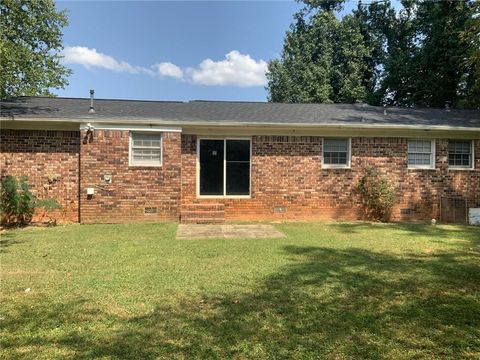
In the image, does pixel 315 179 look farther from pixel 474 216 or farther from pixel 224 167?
pixel 474 216

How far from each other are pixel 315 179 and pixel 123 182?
18.3 ft

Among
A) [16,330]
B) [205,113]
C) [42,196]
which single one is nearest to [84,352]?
[16,330]

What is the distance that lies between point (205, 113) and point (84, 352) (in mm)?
9949

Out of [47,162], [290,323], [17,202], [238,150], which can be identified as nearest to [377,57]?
[238,150]

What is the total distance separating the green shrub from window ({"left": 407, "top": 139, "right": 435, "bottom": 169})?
1025 cm

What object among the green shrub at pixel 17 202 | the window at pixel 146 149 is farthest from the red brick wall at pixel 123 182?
the green shrub at pixel 17 202

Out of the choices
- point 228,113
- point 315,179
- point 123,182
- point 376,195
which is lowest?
point 376,195

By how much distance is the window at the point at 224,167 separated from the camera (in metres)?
11.9

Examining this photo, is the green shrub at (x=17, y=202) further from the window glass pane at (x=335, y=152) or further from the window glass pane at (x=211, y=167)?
the window glass pane at (x=335, y=152)

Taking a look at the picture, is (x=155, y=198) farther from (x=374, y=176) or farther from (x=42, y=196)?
(x=374, y=176)

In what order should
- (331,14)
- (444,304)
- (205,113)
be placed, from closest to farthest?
(444,304) < (205,113) < (331,14)

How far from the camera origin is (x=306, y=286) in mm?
5188

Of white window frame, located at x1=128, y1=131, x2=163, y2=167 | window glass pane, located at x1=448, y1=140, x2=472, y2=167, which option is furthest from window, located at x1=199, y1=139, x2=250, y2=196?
window glass pane, located at x1=448, y1=140, x2=472, y2=167

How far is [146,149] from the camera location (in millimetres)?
11242
